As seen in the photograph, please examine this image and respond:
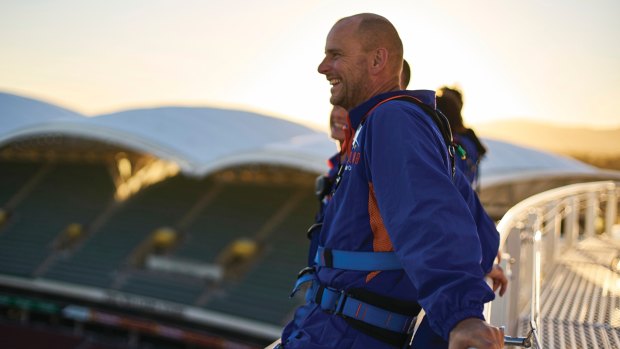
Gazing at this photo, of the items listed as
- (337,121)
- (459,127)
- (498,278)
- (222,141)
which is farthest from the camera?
(222,141)

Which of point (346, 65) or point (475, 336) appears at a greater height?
point (346, 65)

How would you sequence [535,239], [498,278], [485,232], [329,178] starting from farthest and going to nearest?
[535,239] → [329,178] → [498,278] → [485,232]

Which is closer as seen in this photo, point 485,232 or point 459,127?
point 485,232

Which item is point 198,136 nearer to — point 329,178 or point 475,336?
point 329,178

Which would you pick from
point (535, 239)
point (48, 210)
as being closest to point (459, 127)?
point (535, 239)

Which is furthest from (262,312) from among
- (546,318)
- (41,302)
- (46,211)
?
(546,318)

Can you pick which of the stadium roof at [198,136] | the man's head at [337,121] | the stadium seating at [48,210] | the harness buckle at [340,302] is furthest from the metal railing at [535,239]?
the stadium seating at [48,210]

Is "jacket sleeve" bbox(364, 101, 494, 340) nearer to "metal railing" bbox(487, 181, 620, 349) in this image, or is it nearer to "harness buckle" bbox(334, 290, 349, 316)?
"harness buckle" bbox(334, 290, 349, 316)

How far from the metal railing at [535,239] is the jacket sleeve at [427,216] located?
48 cm

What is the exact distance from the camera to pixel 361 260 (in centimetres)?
145

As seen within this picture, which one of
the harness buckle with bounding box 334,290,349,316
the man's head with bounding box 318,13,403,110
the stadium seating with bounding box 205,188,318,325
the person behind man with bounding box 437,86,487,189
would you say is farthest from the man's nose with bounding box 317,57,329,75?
the stadium seating with bounding box 205,188,318,325

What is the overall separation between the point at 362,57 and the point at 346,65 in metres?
0.04

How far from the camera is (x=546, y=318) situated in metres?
3.27

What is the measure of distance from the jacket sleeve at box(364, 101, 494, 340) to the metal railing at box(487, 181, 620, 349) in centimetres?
48
